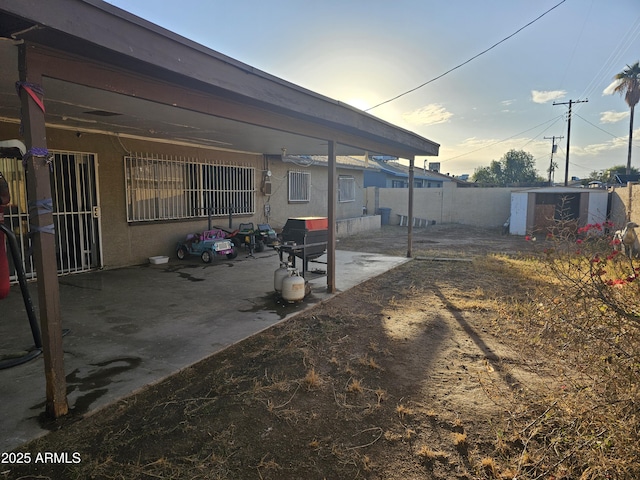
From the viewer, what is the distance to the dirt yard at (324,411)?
212 cm

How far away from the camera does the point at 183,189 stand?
8.65 meters

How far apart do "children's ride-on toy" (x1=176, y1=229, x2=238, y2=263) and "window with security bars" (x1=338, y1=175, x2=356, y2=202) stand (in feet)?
23.4

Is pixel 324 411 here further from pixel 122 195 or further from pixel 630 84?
pixel 630 84

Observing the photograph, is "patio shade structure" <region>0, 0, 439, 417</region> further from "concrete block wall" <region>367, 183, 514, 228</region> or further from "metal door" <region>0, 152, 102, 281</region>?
"concrete block wall" <region>367, 183, 514, 228</region>

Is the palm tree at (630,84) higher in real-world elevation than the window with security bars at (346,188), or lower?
higher

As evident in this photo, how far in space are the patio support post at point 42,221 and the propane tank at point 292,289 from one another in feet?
9.46

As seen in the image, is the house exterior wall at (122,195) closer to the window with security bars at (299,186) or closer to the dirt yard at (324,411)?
the window with security bars at (299,186)

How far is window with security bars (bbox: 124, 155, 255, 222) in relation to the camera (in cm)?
764

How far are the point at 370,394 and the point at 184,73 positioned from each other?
2787 mm

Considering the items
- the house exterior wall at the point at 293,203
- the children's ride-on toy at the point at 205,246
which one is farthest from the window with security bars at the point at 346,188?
the children's ride-on toy at the point at 205,246

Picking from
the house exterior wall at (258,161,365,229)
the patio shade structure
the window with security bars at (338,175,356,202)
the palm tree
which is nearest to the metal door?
the patio shade structure

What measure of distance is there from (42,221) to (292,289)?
315cm

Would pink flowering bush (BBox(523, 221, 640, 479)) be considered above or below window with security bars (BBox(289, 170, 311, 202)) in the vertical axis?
below

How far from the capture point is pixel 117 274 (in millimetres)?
6742
